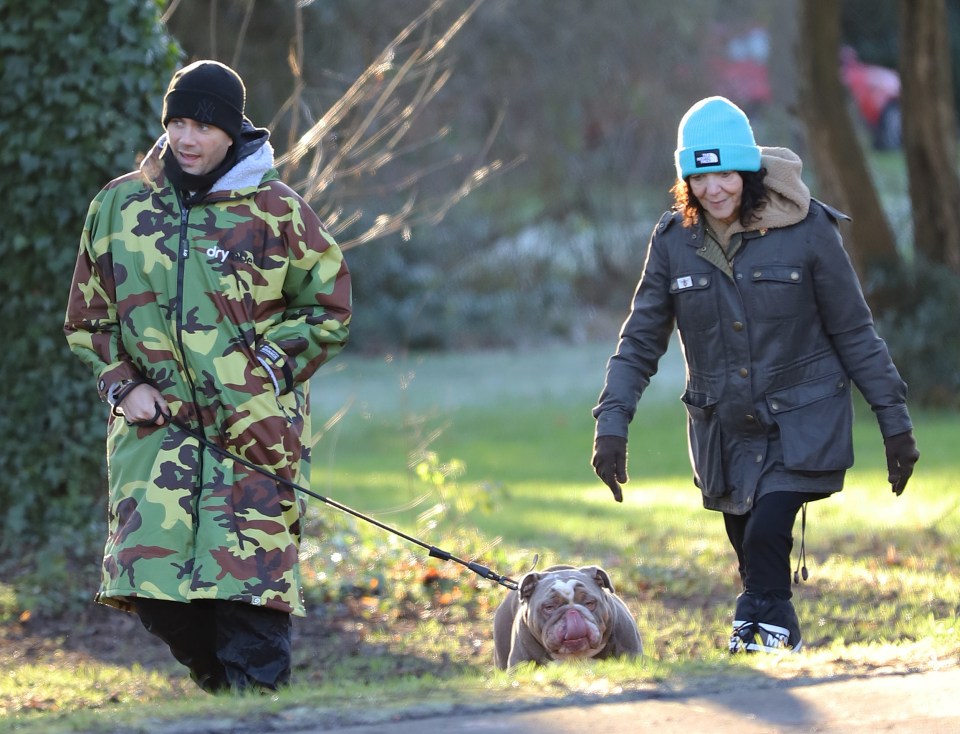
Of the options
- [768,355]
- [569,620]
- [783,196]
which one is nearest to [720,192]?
[783,196]

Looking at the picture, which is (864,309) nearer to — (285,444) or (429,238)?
(285,444)

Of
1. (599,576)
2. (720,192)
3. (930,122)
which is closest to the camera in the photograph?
(720,192)

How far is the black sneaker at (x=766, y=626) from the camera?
5203 mm

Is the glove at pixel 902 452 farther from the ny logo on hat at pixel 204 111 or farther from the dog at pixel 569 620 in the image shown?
the ny logo on hat at pixel 204 111

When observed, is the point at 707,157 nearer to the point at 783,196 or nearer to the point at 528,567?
the point at 783,196

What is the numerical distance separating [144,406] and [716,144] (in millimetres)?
2177

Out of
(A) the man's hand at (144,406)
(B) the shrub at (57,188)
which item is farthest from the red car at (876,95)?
(A) the man's hand at (144,406)

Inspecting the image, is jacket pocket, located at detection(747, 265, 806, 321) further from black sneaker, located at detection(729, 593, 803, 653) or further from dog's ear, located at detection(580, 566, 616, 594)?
dog's ear, located at detection(580, 566, 616, 594)

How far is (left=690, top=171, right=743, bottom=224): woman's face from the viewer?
5.25 m

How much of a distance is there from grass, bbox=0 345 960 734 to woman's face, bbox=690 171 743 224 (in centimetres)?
158

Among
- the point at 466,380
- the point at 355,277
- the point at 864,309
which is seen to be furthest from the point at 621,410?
the point at 355,277

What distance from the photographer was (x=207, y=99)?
4.80 m

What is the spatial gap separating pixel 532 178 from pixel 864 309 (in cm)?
1984

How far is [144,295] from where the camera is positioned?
4805 mm
